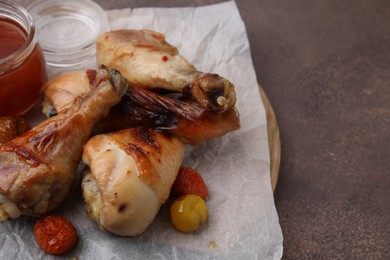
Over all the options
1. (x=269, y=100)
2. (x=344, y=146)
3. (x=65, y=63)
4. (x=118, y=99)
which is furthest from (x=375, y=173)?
(x=65, y=63)

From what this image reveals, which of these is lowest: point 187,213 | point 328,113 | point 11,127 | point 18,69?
point 328,113

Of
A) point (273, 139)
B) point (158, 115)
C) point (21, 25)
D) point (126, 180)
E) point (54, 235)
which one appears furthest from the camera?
point (273, 139)

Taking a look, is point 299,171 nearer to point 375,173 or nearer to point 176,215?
point 375,173

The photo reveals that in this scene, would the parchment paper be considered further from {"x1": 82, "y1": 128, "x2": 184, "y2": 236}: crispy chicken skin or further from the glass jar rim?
the glass jar rim

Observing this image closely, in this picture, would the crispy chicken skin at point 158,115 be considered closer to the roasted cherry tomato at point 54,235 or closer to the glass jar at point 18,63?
the glass jar at point 18,63

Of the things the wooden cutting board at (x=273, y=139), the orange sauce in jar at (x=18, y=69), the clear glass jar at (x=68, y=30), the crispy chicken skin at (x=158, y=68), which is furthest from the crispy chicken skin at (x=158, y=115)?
the clear glass jar at (x=68, y=30)

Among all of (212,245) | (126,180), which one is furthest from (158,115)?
(212,245)

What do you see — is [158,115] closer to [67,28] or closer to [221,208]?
[221,208]
